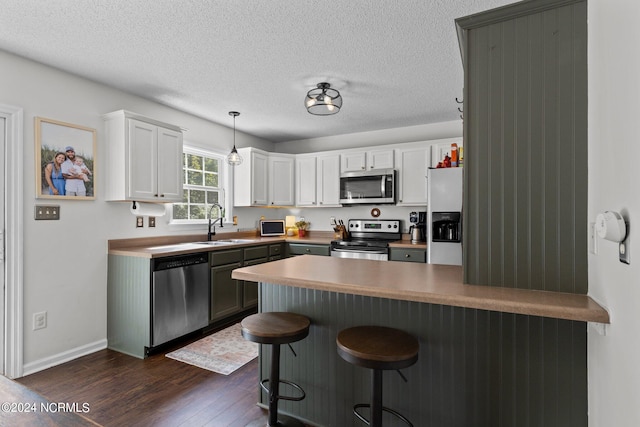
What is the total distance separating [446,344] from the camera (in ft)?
5.12

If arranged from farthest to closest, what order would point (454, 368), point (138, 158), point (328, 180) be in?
point (328, 180), point (138, 158), point (454, 368)

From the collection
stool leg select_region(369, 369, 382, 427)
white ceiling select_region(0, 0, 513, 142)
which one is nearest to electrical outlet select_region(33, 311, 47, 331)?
white ceiling select_region(0, 0, 513, 142)

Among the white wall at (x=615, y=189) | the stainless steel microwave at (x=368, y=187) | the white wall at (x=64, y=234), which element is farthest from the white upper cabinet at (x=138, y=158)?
the white wall at (x=615, y=189)

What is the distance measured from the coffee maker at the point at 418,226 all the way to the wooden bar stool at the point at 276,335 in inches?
108

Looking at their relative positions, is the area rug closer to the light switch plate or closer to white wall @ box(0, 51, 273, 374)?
white wall @ box(0, 51, 273, 374)

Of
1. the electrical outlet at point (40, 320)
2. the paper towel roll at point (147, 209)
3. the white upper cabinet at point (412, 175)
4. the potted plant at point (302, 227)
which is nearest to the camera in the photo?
the electrical outlet at point (40, 320)

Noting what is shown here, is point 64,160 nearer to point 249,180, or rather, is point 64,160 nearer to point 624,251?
point 249,180

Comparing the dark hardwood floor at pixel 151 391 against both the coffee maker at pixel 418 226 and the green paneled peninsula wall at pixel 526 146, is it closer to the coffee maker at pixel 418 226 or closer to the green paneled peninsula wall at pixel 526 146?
the green paneled peninsula wall at pixel 526 146

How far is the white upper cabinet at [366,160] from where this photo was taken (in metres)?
4.39

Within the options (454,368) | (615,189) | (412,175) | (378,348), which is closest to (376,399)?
(378,348)

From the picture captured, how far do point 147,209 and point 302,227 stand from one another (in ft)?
7.79

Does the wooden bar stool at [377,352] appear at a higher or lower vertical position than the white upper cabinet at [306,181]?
lower

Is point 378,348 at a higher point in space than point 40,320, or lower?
higher

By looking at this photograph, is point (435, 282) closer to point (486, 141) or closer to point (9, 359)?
point (486, 141)
